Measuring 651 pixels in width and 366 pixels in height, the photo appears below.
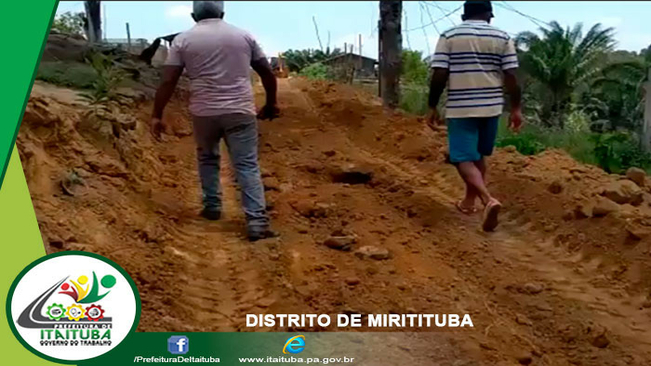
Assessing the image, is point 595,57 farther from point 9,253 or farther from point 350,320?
point 9,253

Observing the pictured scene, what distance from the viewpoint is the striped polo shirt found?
4.03 m

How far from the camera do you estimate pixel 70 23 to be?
877cm

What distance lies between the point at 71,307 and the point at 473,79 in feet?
7.11

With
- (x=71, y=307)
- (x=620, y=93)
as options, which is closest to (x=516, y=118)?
(x=71, y=307)

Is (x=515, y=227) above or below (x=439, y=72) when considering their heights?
below

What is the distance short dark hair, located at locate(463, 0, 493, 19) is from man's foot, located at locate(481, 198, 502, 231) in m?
0.91

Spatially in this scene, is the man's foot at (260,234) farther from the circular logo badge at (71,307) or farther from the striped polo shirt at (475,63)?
the striped polo shirt at (475,63)

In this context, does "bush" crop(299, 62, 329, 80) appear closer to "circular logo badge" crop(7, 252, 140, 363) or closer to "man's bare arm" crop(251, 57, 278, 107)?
"man's bare arm" crop(251, 57, 278, 107)

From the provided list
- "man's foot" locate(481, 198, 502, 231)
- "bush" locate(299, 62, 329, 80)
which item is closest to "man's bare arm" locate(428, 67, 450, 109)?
"man's foot" locate(481, 198, 502, 231)

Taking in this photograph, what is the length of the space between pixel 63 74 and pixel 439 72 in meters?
2.97

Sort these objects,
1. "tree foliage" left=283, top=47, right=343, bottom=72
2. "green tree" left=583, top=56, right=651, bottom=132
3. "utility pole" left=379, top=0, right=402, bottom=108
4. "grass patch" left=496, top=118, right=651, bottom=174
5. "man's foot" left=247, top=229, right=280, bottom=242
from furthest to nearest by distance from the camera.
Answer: "tree foliage" left=283, top=47, right=343, bottom=72
"utility pole" left=379, top=0, right=402, bottom=108
"green tree" left=583, top=56, right=651, bottom=132
"grass patch" left=496, top=118, right=651, bottom=174
"man's foot" left=247, top=229, right=280, bottom=242

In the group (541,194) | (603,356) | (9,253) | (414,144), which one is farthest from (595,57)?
(9,253)

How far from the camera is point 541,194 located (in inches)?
176

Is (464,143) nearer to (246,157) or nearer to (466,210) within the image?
(466,210)
